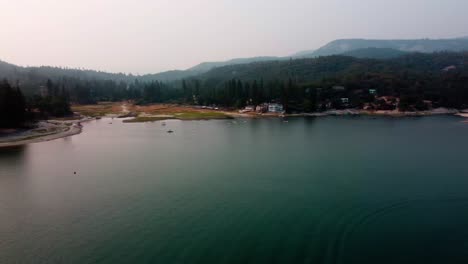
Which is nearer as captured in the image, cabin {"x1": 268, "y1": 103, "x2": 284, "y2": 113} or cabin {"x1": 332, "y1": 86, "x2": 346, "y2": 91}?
cabin {"x1": 268, "y1": 103, "x2": 284, "y2": 113}

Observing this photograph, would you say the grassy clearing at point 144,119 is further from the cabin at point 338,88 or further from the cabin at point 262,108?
the cabin at point 338,88

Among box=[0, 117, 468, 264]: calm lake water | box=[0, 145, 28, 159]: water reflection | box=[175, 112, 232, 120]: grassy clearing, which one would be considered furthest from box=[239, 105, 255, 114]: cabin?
box=[0, 145, 28, 159]: water reflection

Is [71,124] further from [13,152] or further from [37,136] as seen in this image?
[13,152]

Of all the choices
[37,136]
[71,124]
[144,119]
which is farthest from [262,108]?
[37,136]

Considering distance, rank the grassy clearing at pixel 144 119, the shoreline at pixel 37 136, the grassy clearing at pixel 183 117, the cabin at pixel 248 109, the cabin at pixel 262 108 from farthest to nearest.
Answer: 1. the cabin at pixel 248 109
2. the cabin at pixel 262 108
3. the grassy clearing at pixel 183 117
4. the grassy clearing at pixel 144 119
5. the shoreline at pixel 37 136

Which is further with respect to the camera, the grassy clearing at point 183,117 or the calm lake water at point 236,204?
the grassy clearing at point 183,117

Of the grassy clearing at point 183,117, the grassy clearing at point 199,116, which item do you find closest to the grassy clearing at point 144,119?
the grassy clearing at point 183,117

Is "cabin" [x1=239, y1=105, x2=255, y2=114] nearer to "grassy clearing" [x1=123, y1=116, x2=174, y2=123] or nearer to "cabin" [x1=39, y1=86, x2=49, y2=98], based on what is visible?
"grassy clearing" [x1=123, y1=116, x2=174, y2=123]

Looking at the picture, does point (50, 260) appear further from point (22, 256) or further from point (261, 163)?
point (261, 163)

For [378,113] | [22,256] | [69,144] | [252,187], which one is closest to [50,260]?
[22,256]
